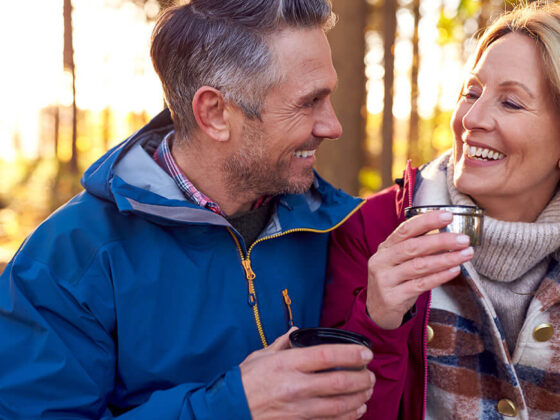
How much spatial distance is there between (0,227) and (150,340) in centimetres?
1088

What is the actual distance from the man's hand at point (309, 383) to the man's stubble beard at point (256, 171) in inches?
32.2

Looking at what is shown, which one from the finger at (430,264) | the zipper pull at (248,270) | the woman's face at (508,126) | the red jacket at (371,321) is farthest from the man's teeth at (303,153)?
the finger at (430,264)

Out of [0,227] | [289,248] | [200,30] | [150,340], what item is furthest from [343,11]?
[0,227]

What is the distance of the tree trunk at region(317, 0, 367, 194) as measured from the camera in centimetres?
399

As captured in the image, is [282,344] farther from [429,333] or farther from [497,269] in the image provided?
[497,269]

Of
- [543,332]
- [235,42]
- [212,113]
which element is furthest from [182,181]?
[543,332]

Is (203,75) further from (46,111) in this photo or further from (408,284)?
(46,111)

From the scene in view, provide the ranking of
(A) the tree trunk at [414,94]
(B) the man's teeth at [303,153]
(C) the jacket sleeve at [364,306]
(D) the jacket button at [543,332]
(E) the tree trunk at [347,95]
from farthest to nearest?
(A) the tree trunk at [414,94], (E) the tree trunk at [347,95], (B) the man's teeth at [303,153], (D) the jacket button at [543,332], (C) the jacket sleeve at [364,306]

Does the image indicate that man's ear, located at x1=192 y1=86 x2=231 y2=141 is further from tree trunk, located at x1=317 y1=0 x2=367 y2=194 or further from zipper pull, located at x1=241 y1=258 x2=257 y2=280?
tree trunk, located at x1=317 y1=0 x2=367 y2=194

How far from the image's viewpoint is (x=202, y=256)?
2.08 m

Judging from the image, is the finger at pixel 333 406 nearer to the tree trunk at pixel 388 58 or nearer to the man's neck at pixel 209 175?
the man's neck at pixel 209 175

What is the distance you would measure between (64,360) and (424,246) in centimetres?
124

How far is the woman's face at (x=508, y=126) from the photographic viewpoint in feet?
7.11

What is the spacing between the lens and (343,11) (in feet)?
13.0
